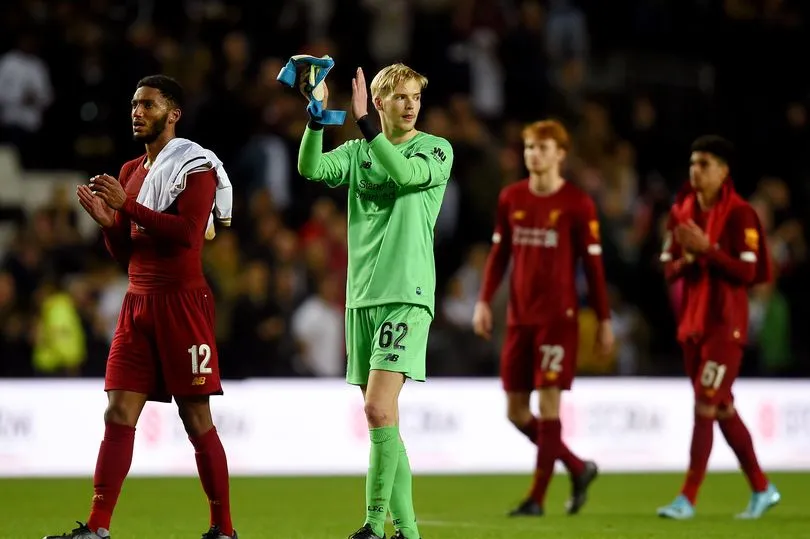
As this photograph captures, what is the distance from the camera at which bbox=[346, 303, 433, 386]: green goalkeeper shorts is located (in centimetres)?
750

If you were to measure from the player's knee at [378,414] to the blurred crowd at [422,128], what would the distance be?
23.3ft

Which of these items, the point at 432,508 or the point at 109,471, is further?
the point at 432,508

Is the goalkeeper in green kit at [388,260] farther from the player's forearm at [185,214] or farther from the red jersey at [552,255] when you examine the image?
the red jersey at [552,255]

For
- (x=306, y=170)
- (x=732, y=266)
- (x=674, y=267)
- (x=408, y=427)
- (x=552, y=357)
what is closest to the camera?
(x=306, y=170)

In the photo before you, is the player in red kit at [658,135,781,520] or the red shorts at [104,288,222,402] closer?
the red shorts at [104,288,222,402]

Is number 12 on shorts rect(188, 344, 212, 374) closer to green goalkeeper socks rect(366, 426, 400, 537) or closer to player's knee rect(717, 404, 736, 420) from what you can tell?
green goalkeeper socks rect(366, 426, 400, 537)

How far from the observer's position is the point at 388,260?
7.59 metres

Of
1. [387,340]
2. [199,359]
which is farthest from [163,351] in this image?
[387,340]

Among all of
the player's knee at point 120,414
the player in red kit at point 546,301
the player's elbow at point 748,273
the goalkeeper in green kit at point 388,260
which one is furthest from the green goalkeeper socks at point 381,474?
the player's elbow at point 748,273

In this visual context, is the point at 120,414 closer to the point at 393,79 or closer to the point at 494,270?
the point at 393,79

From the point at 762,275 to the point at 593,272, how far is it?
1137mm

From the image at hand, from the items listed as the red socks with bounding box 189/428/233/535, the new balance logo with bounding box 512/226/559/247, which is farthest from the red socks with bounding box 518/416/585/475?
the red socks with bounding box 189/428/233/535

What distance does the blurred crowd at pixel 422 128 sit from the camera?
1539 centimetres

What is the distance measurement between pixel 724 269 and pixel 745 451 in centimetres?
128
